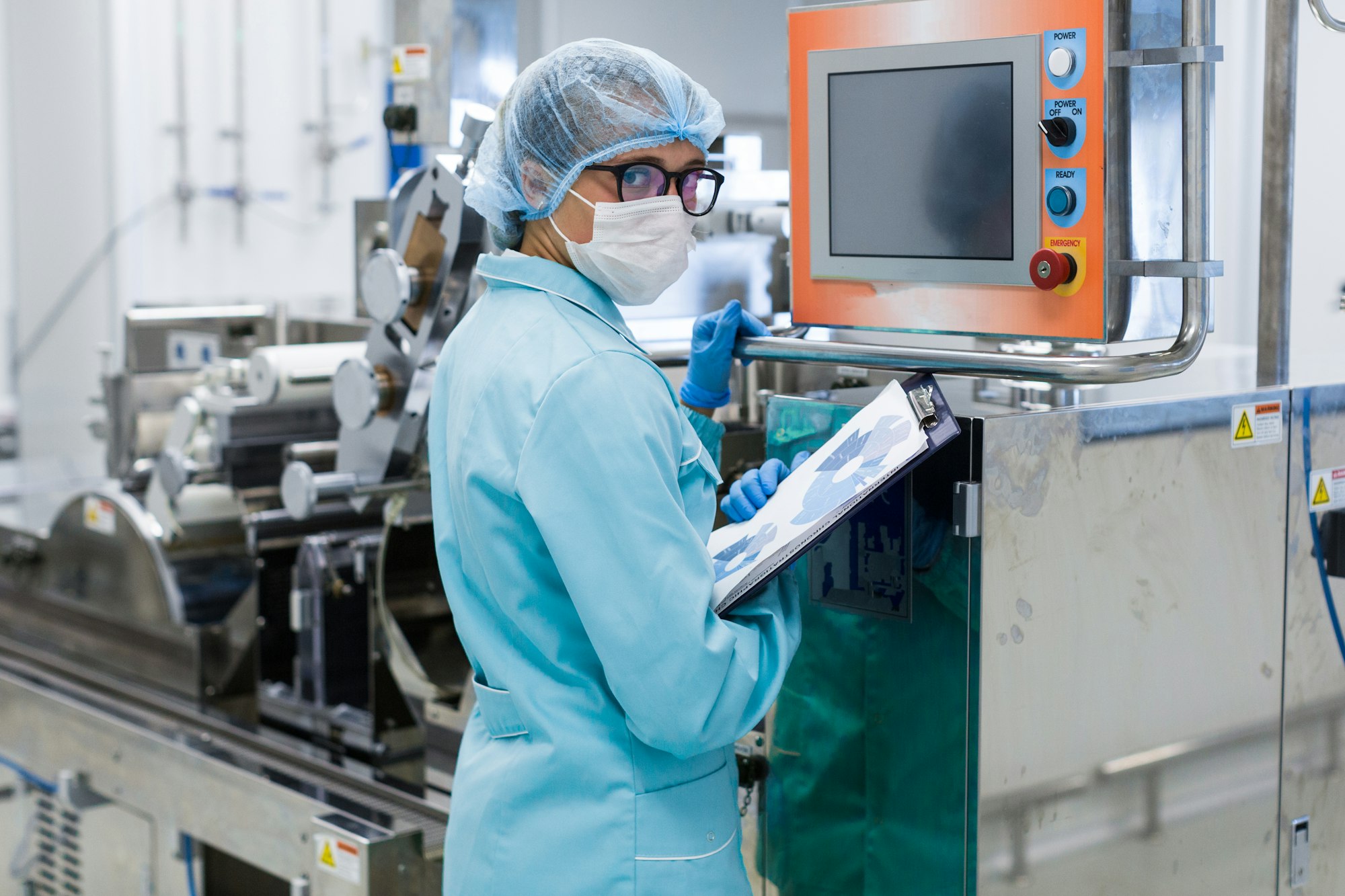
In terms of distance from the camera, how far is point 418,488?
202 cm

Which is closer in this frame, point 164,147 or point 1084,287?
point 1084,287

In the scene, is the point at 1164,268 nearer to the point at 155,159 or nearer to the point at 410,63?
the point at 410,63

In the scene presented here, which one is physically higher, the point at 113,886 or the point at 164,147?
the point at 164,147

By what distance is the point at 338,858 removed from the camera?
6.03 ft

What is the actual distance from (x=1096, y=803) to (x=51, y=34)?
4.14m

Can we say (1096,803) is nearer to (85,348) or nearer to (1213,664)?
(1213,664)

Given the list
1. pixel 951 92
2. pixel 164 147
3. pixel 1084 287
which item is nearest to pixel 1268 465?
pixel 1084 287

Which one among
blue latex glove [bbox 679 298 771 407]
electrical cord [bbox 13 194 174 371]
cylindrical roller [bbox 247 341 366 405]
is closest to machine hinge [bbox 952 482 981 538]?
blue latex glove [bbox 679 298 771 407]

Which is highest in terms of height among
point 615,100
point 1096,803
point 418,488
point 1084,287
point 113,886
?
point 615,100

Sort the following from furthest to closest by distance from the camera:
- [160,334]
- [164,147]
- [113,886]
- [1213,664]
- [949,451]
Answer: [164,147], [160,334], [113,886], [1213,664], [949,451]

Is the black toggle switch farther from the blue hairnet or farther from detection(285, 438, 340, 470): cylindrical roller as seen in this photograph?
detection(285, 438, 340, 470): cylindrical roller

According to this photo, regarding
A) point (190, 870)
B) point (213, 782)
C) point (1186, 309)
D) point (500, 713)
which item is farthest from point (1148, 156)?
point (190, 870)

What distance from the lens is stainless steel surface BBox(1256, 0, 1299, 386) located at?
1.54 metres

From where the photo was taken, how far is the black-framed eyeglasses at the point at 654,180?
118 centimetres
